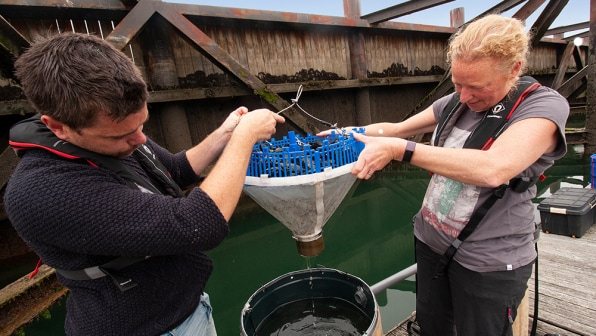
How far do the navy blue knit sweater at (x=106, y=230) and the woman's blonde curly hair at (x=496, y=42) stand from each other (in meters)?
1.30

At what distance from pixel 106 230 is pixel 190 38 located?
4048 millimetres

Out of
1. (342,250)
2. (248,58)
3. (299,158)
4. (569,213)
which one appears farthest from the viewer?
(248,58)

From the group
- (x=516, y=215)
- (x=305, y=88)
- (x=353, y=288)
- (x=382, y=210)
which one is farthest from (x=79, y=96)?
(x=382, y=210)

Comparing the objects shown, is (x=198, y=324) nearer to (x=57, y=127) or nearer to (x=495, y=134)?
(x=57, y=127)

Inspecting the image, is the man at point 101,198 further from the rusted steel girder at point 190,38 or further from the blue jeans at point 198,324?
the rusted steel girder at point 190,38

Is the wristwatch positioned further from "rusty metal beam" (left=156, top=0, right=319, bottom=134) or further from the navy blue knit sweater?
"rusty metal beam" (left=156, top=0, right=319, bottom=134)

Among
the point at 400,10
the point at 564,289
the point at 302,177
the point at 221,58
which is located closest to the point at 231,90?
the point at 221,58

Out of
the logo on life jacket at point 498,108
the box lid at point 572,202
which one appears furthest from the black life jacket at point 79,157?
the box lid at point 572,202

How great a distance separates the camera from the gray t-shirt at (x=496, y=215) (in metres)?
1.42

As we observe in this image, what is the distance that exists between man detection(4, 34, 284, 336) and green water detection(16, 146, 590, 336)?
103 inches

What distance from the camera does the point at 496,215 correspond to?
153 centimetres

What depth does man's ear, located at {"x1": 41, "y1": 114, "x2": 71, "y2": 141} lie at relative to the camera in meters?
0.96

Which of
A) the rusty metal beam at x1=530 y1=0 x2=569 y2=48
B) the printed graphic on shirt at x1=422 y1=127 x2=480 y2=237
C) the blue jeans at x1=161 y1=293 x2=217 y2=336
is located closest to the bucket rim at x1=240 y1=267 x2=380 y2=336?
the blue jeans at x1=161 y1=293 x2=217 y2=336

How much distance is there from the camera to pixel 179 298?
1284mm
